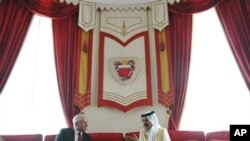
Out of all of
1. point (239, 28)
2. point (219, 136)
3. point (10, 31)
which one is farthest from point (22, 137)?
point (239, 28)

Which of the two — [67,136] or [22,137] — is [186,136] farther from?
[22,137]

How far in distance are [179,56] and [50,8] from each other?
237cm

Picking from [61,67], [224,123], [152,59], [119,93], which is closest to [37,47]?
[61,67]

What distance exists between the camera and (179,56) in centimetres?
505

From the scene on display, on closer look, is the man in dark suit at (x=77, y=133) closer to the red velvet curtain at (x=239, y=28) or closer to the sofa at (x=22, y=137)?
the sofa at (x=22, y=137)

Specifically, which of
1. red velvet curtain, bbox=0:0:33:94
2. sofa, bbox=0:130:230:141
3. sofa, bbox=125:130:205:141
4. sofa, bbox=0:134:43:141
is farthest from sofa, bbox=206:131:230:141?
red velvet curtain, bbox=0:0:33:94

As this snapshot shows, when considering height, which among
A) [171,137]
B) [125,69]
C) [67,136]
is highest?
[125,69]

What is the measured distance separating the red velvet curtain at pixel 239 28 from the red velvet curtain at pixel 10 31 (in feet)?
10.9

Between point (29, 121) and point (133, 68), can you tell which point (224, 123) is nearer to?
point (133, 68)

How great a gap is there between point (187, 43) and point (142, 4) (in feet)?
3.60

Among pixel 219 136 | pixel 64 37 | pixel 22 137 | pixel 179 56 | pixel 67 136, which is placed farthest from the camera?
pixel 64 37

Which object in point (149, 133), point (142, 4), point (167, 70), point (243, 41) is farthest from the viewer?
point (142, 4)

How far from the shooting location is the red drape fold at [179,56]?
483cm

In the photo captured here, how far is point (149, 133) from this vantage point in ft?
12.5
